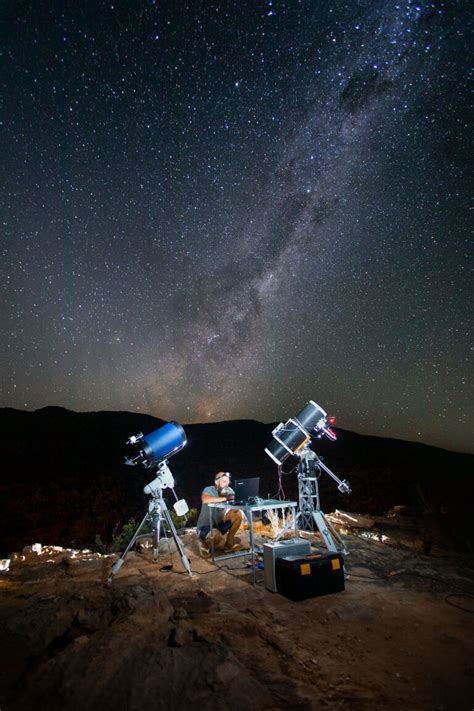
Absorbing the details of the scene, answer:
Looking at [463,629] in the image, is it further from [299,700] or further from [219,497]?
[219,497]

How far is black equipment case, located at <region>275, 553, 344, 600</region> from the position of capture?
4176 mm

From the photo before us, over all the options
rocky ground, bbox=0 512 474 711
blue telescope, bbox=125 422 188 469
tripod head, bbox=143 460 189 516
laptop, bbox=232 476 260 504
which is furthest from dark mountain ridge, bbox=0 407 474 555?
rocky ground, bbox=0 512 474 711

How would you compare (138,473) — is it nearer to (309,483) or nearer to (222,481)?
(222,481)

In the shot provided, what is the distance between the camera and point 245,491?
5.66m

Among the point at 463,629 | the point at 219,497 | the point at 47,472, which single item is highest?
the point at 47,472

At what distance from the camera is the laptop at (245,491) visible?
559 centimetres

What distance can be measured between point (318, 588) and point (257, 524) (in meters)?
4.68

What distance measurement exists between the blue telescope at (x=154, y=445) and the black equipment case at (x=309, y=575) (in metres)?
2.20

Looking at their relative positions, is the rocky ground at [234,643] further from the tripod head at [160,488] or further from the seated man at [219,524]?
the seated man at [219,524]

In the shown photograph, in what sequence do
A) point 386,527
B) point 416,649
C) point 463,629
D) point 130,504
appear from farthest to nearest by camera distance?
point 130,504
point 386,527
point 463,629
point 416,649

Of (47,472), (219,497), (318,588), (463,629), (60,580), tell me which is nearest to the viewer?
(463,629)

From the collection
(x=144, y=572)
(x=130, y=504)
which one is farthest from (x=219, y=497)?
(x=130, y=504)

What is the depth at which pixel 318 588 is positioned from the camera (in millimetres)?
4289

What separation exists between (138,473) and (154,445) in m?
32.1
